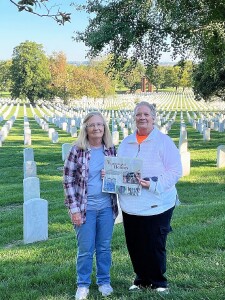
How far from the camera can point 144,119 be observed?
4.06m

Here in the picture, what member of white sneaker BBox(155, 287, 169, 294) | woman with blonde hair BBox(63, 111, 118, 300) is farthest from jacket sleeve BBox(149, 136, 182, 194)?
white sneaker BBox(155, 287, 169, 294)

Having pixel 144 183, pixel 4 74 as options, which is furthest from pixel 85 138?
pixel 4 74

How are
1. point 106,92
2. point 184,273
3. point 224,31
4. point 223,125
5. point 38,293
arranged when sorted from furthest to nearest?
point 106,92, point 223,125, point 224,31, point 184,273, point 38,293

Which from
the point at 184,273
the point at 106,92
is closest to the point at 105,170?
the point at 184,273

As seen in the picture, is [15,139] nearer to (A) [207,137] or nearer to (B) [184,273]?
(A) [207,137]

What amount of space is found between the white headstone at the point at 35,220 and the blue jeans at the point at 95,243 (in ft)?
9.65

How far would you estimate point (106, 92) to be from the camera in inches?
2965

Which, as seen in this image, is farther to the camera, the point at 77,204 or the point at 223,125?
the point at 223,125

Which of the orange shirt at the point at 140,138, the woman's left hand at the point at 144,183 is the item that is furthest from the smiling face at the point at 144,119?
the woman's left hand at the point at 144,183

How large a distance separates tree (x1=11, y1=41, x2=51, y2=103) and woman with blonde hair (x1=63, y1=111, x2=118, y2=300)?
281 ft

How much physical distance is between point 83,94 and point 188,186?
56.5 metres

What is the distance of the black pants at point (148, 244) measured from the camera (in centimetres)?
412

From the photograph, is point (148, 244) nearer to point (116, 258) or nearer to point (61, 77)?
point (116, 258)

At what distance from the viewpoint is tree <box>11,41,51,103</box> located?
9012 cm
